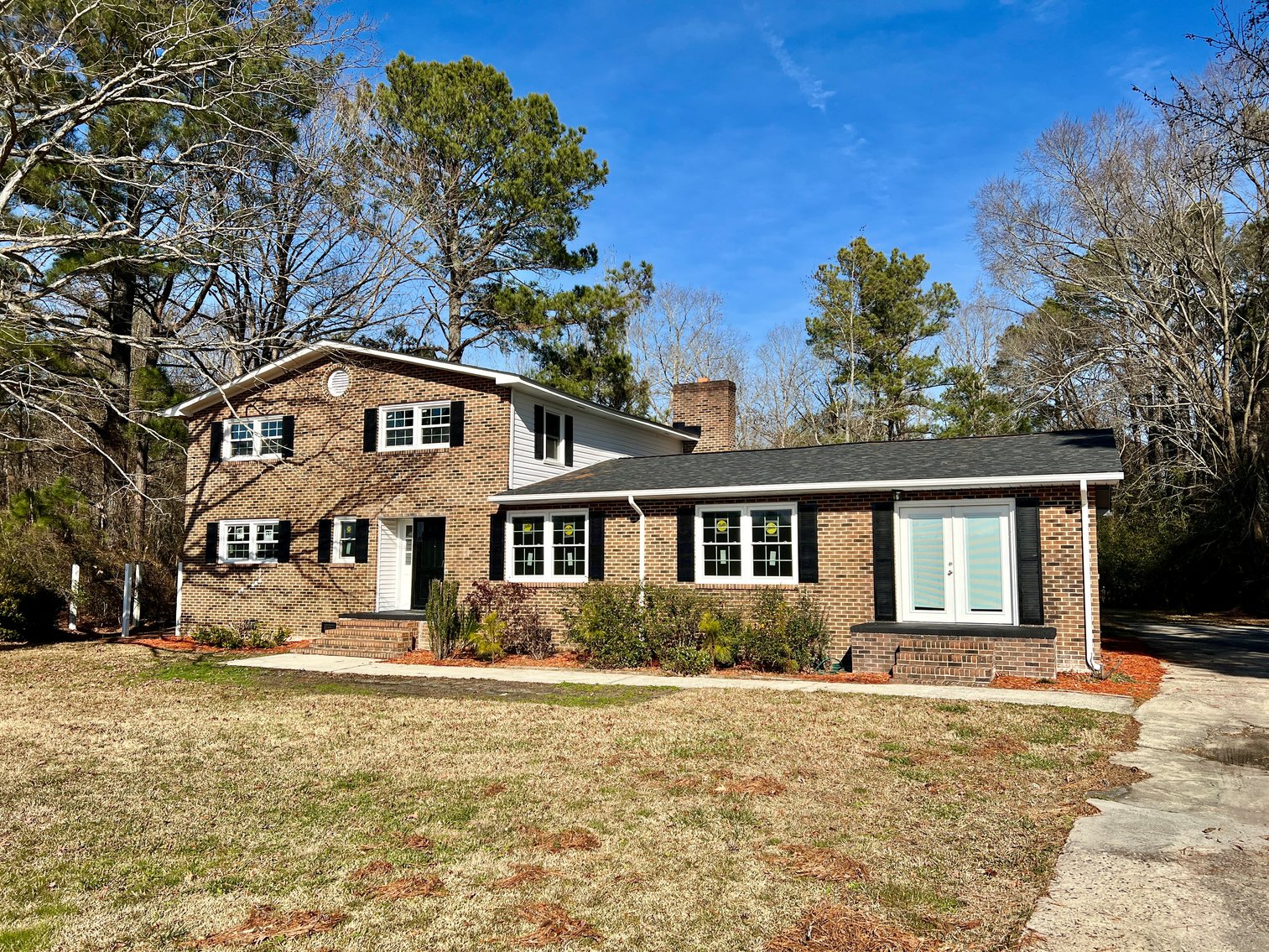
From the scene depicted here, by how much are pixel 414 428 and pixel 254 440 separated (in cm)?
444

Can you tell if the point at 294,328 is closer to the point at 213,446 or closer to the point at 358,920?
the point at 213,446

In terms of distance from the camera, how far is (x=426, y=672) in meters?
13.0

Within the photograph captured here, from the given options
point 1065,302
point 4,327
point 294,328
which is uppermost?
point 1065,302

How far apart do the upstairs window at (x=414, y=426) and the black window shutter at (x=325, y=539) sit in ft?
6.62

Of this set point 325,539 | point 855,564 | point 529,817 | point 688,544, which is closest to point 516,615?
point 688,544

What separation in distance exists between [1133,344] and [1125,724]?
66.1 feet

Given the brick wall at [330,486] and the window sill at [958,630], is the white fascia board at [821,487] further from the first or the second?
the window sill at [958,630]

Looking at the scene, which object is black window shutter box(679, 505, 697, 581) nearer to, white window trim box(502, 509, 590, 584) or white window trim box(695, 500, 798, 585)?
white window trim box(695, 500, 798, 585)

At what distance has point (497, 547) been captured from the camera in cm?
1612

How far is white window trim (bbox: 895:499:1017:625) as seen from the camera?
1223 centimetres

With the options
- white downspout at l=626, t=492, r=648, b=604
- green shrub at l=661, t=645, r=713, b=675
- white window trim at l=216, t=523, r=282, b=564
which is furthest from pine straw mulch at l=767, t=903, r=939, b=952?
white window trim at l=216, t=523, r=282, b=564

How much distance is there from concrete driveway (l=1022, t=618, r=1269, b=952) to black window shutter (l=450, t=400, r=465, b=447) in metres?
12.4

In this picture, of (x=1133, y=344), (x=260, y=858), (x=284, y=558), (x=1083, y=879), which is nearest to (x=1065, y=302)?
(x=1133, y=344)

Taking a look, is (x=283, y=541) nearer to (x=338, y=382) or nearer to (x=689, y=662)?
(x=338, y=382)
